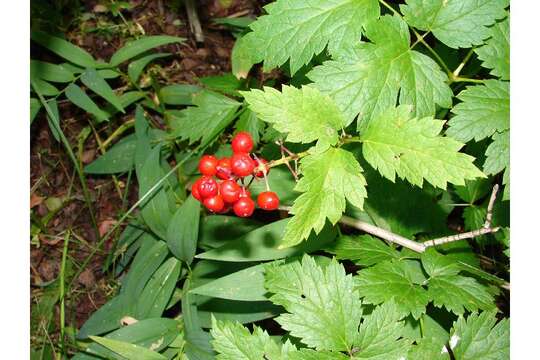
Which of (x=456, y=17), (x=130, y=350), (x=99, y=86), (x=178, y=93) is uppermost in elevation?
(x=456, y=17)

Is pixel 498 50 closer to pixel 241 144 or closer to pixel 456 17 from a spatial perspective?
pixel 456 17

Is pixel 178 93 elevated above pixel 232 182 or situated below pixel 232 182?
below

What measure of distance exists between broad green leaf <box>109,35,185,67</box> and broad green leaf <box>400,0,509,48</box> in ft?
5.11

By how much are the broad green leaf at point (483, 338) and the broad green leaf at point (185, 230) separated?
1.21 m

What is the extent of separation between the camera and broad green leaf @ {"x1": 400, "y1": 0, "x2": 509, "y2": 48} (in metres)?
1.90

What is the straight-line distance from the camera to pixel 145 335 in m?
2.62

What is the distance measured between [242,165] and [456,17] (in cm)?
95

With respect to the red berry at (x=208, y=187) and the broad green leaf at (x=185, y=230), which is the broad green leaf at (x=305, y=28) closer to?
the red berry at (x=208, y=187)

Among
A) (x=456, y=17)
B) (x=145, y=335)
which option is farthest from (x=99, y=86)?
(x=456, y=17)

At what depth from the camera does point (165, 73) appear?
3365 millimetres

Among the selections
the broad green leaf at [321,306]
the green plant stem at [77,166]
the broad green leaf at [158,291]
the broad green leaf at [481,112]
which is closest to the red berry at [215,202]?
the broad green leaf at [321,306]

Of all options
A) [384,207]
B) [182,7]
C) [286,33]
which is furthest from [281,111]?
[182,7]

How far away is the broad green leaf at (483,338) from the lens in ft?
6.25

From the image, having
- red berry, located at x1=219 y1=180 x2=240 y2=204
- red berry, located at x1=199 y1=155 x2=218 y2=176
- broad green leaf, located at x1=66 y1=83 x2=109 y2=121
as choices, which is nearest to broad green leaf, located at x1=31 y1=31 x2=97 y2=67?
broad green leaf, located at x1=66 y1=83 x2=109 y2=121
